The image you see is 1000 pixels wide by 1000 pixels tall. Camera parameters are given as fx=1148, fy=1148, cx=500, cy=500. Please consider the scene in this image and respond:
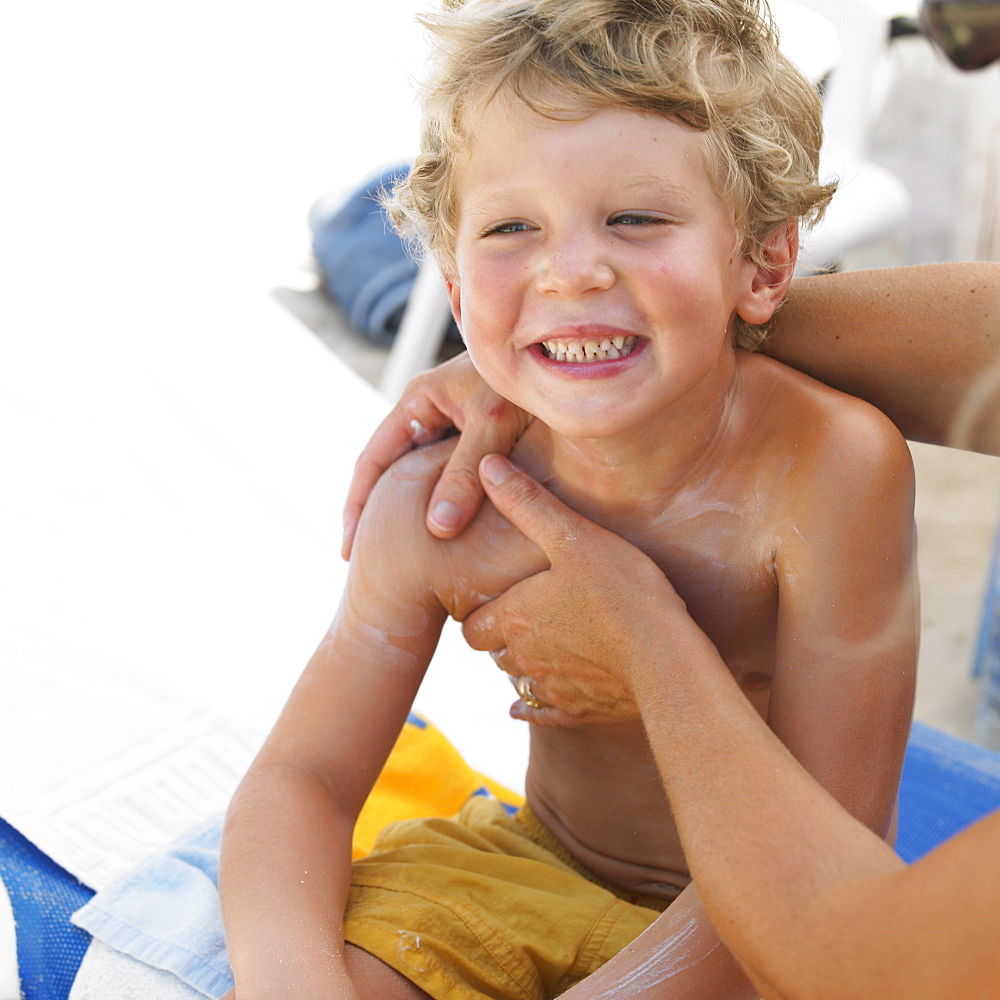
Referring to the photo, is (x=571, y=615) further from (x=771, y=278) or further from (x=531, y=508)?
(x=771, y=278)

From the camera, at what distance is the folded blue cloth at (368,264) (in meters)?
4.27

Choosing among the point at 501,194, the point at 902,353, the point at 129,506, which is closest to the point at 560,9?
the point at 501,194

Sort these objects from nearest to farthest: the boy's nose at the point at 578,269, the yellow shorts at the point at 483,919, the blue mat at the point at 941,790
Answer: the boy's nose at the point at 578,269, the yellow shorts at the point at 483,919, the blue mat at the point at 941,790

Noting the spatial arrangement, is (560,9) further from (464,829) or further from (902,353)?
(464,829)

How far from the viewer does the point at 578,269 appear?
1.04 m

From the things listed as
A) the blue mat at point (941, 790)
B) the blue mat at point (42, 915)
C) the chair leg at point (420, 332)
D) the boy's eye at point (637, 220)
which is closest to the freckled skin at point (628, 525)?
the boy's eye at point (637, 220)

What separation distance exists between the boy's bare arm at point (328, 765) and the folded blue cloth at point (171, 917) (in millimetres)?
123

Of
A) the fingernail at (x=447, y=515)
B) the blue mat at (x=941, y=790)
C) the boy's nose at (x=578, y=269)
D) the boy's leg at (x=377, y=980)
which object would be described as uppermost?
the boy's nose at (x=578, y=269)

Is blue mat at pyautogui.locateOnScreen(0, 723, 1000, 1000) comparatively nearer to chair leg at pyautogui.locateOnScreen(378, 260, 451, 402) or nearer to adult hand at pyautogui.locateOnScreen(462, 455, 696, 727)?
adult hand at pyautogui.locateOnScreen(462, 455, 696, 727)

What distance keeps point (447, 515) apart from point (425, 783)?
0.57 m

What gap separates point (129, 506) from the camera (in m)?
2.13

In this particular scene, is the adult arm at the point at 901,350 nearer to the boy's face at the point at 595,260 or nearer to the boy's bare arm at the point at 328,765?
the boy's bare arm at the point at 328,765

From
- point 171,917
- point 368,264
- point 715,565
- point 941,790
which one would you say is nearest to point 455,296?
point 715,565

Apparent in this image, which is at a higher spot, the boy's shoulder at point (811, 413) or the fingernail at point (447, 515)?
the boy's shoulder at point (811, 413)
